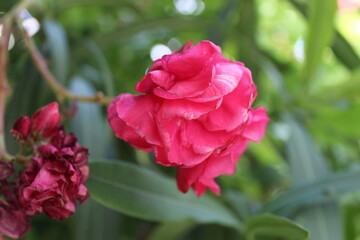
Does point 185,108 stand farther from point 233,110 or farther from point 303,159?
point 303,159

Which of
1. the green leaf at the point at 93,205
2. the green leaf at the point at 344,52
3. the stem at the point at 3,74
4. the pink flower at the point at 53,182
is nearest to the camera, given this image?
the pink flower at the point at 53,182

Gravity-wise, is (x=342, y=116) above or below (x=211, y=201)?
below

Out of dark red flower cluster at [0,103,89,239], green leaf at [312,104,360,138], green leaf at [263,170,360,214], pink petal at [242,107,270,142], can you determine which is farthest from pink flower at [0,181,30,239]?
green leaf at [312,104,360,138]

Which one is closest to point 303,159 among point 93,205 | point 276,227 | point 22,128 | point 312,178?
point 312,178

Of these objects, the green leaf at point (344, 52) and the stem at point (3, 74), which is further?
the green leaf at point (344, 52)

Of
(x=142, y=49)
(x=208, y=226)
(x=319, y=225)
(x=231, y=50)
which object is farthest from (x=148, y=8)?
(x=319, y=225)

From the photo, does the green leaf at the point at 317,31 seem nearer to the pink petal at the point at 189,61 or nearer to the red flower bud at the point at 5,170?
the pink petal at the point at 189,61

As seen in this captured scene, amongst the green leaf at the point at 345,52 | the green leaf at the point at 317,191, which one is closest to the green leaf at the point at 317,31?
the green leaf at the point at 345,52

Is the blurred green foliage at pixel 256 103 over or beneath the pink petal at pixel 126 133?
beneath

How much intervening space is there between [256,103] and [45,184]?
28.4 inches

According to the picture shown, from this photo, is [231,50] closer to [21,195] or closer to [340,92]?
[340,92]

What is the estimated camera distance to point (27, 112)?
0.64 m

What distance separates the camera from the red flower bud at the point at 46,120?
42 cm

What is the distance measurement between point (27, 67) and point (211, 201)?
371 mm
